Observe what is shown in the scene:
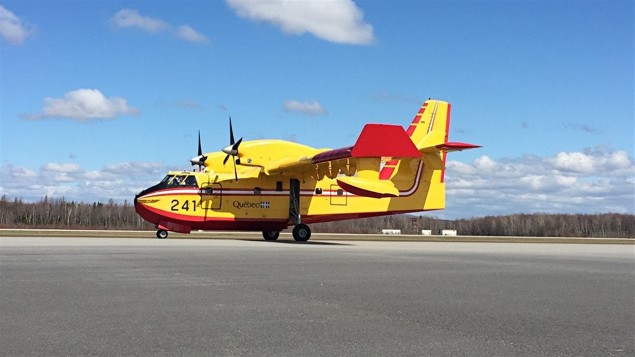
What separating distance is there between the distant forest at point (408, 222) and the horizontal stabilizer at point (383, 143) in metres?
37.7

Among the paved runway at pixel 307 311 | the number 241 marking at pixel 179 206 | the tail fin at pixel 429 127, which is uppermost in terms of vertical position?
the tail fin at pixel 429 127

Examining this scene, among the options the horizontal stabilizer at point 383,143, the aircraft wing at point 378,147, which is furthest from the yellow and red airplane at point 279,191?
the horizontal stabilizer at point 383,143

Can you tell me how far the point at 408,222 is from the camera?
77.7 meters

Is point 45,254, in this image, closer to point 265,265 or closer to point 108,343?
point 265,265

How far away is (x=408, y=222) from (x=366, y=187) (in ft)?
145

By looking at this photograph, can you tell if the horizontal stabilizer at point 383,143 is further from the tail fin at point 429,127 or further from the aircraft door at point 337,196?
the tail fin at point 429,127

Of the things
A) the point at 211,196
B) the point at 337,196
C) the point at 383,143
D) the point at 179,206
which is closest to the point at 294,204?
the point at 337,196

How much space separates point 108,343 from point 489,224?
7318cm

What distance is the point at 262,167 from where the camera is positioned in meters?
37.5

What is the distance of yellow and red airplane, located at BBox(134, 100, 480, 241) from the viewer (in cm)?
3638

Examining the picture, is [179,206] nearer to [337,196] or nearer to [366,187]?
[337,196]

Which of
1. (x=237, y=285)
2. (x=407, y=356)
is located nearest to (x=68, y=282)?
(x=237, y=285)

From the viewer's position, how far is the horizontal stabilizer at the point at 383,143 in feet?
98.0

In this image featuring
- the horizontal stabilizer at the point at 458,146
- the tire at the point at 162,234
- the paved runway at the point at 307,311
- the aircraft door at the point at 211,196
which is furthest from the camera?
the tire at the point at 162,234
